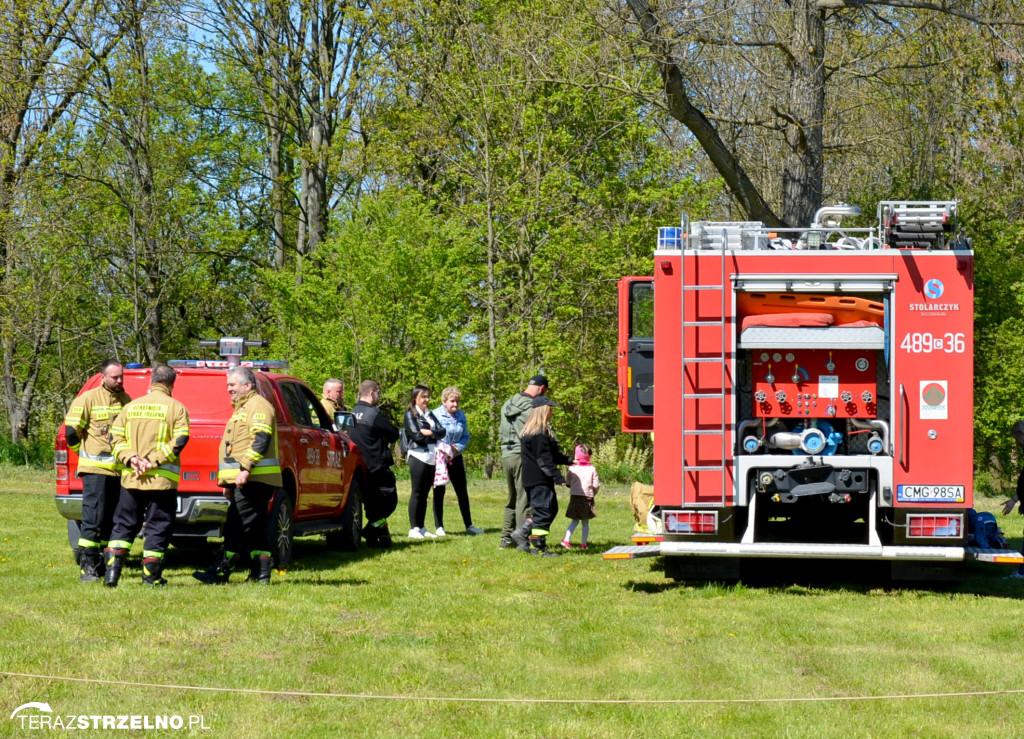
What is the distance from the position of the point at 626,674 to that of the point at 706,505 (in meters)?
3.45

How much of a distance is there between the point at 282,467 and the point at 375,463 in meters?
2.87

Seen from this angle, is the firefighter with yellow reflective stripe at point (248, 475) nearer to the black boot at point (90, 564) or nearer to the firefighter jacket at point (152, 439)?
the firefighter jacket at point (152, 439)

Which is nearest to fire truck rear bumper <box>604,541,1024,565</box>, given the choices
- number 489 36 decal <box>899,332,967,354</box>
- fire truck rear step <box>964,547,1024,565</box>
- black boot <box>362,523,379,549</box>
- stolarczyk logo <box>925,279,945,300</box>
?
fire truck rear step <box>964,547,1024,565</box>

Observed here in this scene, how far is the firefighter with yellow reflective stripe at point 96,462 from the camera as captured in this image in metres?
10.8

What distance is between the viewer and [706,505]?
424 inches

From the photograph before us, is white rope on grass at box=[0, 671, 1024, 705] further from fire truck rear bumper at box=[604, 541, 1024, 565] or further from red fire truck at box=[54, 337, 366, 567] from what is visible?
red fire truck at box=[54, 337, 366, 567]

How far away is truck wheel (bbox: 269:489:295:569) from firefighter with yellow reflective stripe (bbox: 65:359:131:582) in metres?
1.29

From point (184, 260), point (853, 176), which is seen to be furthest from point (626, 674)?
point (184, 260)

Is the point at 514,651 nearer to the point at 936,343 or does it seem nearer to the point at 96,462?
the point at 96,462

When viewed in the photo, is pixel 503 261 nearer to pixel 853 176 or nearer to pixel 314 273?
pixel 314 273

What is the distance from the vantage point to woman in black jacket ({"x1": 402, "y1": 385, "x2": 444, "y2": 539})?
49.3 ft

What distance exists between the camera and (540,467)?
13023 millimetres

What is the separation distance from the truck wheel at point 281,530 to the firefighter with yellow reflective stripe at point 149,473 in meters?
0.94

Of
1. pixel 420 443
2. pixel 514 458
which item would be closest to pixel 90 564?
pixel 514 458
